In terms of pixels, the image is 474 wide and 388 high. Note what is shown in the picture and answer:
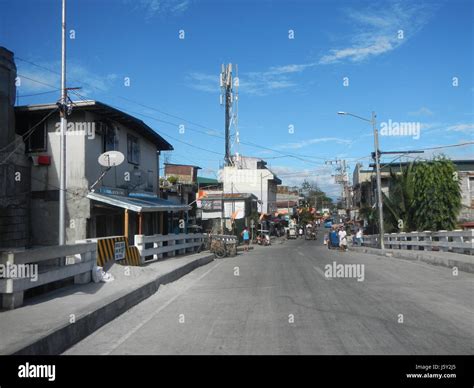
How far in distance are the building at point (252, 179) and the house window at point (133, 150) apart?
36066 millimetres

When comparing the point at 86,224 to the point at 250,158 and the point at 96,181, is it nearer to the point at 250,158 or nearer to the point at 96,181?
the point at 96,181

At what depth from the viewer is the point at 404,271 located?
17562mm

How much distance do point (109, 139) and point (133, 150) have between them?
3616 mm

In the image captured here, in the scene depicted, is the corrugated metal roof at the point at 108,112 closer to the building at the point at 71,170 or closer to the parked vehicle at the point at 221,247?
the building at the point at 71,170

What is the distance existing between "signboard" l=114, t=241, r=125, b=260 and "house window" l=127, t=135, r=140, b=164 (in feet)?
35.8

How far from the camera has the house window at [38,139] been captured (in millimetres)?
21156

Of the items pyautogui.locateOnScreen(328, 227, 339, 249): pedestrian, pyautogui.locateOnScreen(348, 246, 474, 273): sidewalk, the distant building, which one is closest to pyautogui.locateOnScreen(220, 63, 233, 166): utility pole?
the distant building

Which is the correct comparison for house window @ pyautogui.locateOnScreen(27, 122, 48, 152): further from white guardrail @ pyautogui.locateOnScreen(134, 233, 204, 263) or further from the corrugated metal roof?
white guardrail @ pyautogui.locateOnScreen(134, 233, 204, 263)

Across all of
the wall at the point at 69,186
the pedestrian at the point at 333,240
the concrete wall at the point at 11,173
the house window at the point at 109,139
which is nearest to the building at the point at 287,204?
the pedestrian at the point at 333,240

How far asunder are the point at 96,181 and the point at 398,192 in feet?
70.0

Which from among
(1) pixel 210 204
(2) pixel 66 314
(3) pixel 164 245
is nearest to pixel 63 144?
(3) pixel 164 245

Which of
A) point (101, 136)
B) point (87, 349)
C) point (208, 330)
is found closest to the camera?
point (87, 349)

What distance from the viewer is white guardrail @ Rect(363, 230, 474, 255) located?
21.0 m
